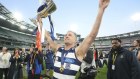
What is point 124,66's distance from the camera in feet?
17.8

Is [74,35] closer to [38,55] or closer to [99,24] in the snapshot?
[99,24]

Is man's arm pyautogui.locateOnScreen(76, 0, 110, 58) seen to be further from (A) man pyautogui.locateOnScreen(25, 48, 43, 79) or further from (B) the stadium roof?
(B) the stadium roof

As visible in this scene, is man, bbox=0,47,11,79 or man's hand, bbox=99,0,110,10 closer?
man's hand, bbox=99,0,110,10

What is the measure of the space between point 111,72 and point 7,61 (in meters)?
6.04

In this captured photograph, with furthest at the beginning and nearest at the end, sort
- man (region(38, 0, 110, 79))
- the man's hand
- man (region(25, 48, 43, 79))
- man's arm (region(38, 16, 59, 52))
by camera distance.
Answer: man (region(25, 48, 43, 79)), man's arm (region(38, 16, 59, 52)), man (region(38, 0, 110, 79)), the man's hand

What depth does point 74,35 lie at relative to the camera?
3617 millimetres

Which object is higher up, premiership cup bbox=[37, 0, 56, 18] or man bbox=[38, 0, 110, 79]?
premiership cup bbox=[37, 0, 56, 18]

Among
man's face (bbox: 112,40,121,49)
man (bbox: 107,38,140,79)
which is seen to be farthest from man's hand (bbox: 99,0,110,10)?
man's face (bbox: 112,40,121,49)

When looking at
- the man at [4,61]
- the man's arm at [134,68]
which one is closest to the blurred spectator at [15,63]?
the man at [4,61]

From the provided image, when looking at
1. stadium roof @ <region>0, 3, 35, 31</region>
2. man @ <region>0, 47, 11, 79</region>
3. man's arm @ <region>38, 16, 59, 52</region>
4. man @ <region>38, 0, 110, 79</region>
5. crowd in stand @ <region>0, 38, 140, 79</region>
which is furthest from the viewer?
stadium roof @ <region>0, 3, 35, 31</region>

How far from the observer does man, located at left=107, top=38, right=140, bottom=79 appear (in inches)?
208

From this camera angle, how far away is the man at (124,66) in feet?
17.4

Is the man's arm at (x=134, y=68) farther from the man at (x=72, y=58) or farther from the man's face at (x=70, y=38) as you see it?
the man at (x=72, y=58)

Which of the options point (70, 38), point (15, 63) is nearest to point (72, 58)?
point (70, 38)
